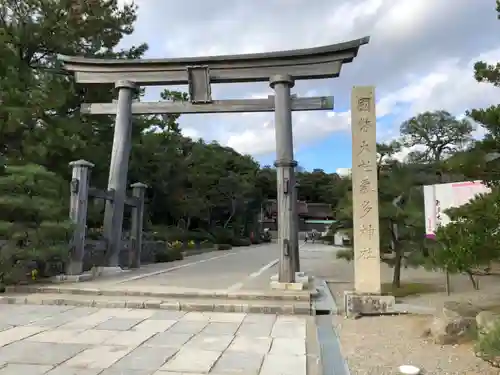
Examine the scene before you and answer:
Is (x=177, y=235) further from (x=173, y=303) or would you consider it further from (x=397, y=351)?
(x=397, y=351)

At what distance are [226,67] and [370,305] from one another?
637cm

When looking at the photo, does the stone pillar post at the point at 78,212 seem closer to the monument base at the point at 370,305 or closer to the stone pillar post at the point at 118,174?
the stone pillar post at the point at 118,174

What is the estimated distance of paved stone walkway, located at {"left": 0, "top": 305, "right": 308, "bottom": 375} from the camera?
A: 3908 mm

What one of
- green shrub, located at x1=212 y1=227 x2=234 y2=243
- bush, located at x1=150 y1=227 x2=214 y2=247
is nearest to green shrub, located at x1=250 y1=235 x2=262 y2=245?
green shrub, located at x1=212 y1=227 x2=234 y2=243

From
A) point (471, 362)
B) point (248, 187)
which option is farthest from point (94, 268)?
point (248, 187)

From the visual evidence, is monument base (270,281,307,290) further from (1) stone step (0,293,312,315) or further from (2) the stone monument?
(2) the stone monument

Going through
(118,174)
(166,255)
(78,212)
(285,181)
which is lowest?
(166,255)

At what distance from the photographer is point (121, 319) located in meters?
5.98

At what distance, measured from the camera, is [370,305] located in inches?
250

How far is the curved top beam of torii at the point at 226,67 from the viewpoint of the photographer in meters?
9.62

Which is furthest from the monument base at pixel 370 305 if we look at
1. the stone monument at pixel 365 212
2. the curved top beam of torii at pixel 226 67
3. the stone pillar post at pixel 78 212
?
the stone pillar post at pixel 78 212

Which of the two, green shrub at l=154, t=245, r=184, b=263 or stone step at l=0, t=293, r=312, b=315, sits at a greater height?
green shrub at l=154, t=245, r=184, b=263

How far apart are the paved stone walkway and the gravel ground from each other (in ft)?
1.85

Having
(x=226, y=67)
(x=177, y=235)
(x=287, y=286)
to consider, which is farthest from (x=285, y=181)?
(x=177, y=235)
